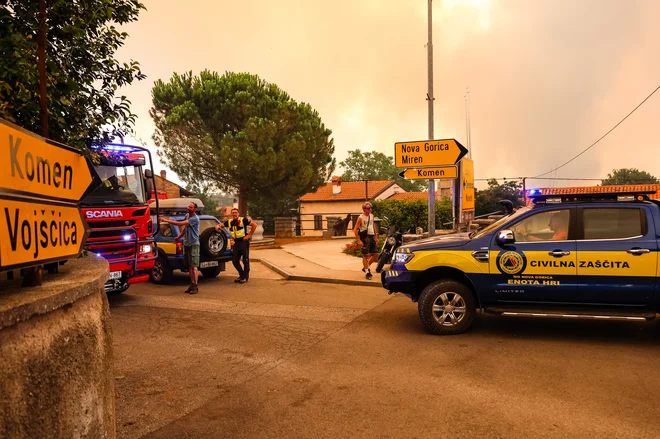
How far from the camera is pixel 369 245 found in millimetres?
10844

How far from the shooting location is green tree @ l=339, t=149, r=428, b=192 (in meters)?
89.4

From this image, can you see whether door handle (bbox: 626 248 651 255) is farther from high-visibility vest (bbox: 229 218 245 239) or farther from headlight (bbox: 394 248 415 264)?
high-visibility vest (bbox: 229 218 245 239)

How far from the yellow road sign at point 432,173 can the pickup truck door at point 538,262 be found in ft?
15.6

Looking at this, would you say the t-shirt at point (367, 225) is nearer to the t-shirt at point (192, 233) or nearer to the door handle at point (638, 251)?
the t-shirt at point (192, 233)

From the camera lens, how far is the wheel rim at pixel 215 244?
10.9 m

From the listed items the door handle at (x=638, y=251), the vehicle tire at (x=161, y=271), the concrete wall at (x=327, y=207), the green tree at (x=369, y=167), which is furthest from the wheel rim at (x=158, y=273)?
the green tree at (x=369, y=167)

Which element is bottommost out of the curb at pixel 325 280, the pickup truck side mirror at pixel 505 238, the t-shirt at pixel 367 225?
the curb at pixel 325 280

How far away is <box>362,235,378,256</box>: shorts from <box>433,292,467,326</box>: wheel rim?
470cm

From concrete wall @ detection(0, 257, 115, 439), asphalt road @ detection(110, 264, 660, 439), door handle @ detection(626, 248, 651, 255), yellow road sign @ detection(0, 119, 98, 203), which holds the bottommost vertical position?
asphalt road @ detection(110, 264, 660, 439)

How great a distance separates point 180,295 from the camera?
9.38 m

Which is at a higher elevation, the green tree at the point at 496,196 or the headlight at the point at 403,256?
the green tree at the point at 496,196

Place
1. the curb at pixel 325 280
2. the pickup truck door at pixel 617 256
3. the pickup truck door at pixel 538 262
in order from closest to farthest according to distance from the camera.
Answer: the pickup truck door at pixel 617 256
the pickup truck door at pixel 538 262
the curb at pixel 325 280

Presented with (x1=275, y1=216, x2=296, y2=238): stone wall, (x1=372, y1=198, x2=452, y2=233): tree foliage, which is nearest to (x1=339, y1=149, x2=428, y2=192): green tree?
(x1=275, y1=216, x2=296, y2=238): stone wall

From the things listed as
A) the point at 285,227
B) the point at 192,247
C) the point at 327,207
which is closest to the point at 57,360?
the point at 192,247
